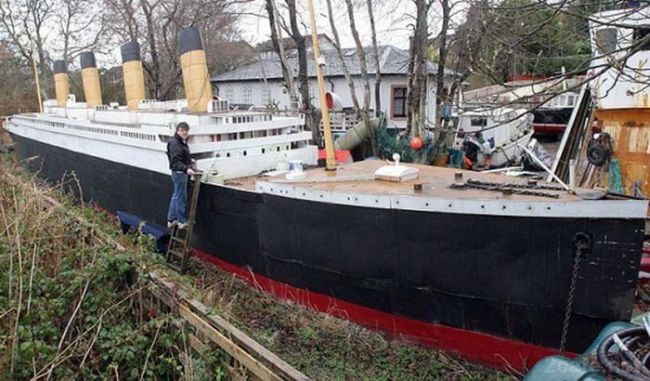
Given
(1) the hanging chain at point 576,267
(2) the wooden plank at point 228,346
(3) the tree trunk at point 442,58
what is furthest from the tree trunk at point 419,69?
(2) the wooden plank at point 228,346

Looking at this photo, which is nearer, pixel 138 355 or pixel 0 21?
pixel 138 355

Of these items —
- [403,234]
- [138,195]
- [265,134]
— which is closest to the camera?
[403,234]

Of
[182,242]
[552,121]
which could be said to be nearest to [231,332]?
[182,242]

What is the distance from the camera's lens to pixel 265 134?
9242mm

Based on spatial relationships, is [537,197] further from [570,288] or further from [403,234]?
[403,234]

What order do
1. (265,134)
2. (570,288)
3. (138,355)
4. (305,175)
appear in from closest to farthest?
(138,355), (570,288), (305,175), (265,134)

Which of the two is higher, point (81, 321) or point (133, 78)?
point (133, 78)

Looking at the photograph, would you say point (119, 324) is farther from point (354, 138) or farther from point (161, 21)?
point (161, 21)

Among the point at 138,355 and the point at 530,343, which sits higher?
the point at 138,355

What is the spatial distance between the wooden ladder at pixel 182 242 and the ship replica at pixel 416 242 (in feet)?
1.19

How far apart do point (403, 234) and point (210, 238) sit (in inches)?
155

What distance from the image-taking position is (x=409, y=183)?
21.7 ft

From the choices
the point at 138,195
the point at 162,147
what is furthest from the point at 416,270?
the point at 138,195

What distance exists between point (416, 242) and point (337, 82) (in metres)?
20.3
